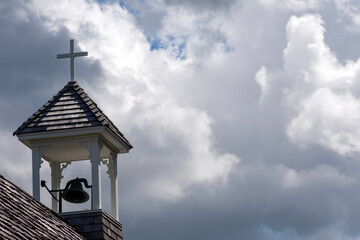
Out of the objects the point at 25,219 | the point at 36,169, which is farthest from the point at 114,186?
the point at 25,219

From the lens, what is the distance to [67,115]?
2103 centimetres

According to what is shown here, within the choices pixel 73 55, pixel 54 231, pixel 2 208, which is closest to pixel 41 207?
pixel 54 231

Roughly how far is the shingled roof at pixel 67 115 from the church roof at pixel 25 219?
2.48m

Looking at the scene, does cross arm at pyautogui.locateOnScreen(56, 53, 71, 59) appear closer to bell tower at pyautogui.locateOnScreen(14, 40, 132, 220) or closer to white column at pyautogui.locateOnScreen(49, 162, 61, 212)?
bell tower at pyautogui.locateOnScreen(14, 40, 132, 220)

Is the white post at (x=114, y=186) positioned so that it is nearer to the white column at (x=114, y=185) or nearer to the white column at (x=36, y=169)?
the white column at (x=114, y=185)

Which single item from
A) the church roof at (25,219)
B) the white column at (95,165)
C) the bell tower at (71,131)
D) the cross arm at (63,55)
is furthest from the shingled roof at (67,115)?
the church roof at (25,219)

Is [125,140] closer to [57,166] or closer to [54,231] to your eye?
[57,166]

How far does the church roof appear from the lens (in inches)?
559

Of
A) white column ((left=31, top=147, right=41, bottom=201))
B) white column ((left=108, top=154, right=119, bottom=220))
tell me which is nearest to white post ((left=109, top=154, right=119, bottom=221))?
white column ((left=108, top=154, right=119, bottom=220))

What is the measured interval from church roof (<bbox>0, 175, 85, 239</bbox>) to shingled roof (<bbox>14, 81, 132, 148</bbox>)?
2.48m

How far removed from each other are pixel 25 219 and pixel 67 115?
5.75 metres

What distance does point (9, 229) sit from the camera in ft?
45.5

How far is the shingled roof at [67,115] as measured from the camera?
20781 millimetres

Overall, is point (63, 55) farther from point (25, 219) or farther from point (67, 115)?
point (25, 219)
